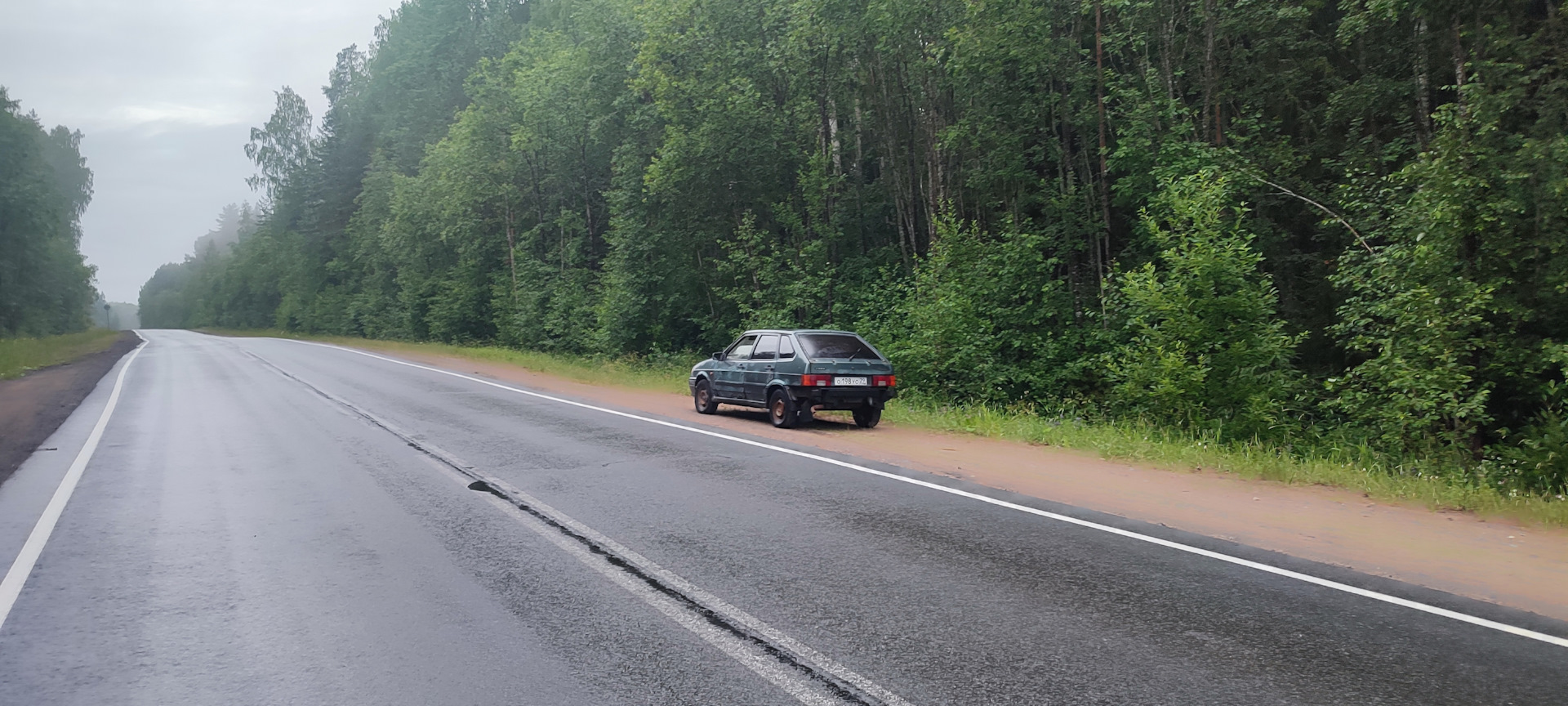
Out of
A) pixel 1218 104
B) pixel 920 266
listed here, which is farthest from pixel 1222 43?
pixel 920 266

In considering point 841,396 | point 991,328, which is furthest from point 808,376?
point 991,328

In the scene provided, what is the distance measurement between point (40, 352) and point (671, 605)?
4505cm

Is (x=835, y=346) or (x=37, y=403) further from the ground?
(x=835, y=346)

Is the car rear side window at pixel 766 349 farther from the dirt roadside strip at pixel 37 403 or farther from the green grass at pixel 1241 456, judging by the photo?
the dirt roadside strip at pixel 37 403

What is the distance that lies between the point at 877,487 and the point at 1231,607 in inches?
159

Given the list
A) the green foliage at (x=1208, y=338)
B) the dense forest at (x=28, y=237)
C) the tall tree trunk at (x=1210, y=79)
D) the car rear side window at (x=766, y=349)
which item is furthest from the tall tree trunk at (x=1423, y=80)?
the dense forest at (x=28, y=237)

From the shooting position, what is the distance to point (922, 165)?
2770 centimetres

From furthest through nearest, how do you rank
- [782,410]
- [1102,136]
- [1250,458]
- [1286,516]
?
1. [1102,136]
2. [782,410]
3. [1250,458]
4. [1286,516]

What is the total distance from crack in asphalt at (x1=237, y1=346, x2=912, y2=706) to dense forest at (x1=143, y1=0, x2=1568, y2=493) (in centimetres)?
938

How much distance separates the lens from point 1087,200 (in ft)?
73.2

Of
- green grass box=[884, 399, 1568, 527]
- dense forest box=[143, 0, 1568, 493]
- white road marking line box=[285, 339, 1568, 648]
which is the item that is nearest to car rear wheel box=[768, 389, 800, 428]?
white road marking line box=[285, 339, 1568, 648]

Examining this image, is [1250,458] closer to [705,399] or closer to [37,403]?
[705,399]

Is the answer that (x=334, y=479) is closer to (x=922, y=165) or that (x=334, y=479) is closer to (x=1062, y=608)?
(x=1062, y=608)

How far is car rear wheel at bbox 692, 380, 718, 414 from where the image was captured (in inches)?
632
